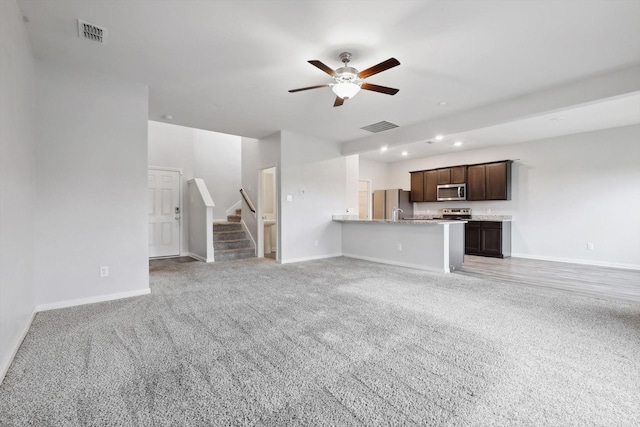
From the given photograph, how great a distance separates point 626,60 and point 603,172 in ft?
11.8

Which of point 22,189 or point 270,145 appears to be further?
point 270,145

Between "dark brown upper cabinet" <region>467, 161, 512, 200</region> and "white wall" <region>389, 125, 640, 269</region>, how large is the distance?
325 millimetres

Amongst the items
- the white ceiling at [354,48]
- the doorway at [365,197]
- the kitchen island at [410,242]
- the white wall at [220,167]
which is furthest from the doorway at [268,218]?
the doorway at [365,197]

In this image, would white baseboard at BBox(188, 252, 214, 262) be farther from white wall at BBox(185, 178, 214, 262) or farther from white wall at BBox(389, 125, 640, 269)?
white wall at BBox(389, 125, 640, 269)

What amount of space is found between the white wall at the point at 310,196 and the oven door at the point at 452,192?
113 inches

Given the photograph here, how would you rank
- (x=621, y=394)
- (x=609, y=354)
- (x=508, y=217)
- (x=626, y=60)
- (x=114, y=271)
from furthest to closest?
(x=508, y=217) < (x=114, y=271) < (x=626, y=60) < (x=609, y=354) < (x=621, y=394)

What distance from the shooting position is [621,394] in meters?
1.64

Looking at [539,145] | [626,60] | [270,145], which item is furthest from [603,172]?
[270,145]

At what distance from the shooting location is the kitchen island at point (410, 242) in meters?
4.92

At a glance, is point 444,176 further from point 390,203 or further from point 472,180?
point 390,203

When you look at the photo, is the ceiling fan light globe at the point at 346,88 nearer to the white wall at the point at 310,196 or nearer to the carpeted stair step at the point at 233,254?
the white wall at the point at 310,196

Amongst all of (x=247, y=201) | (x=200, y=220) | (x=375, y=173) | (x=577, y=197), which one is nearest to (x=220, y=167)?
(x=247, y=201)

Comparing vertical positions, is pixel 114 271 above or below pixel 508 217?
below

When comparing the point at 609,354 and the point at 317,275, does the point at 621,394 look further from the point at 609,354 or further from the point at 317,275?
the point at 317,275
